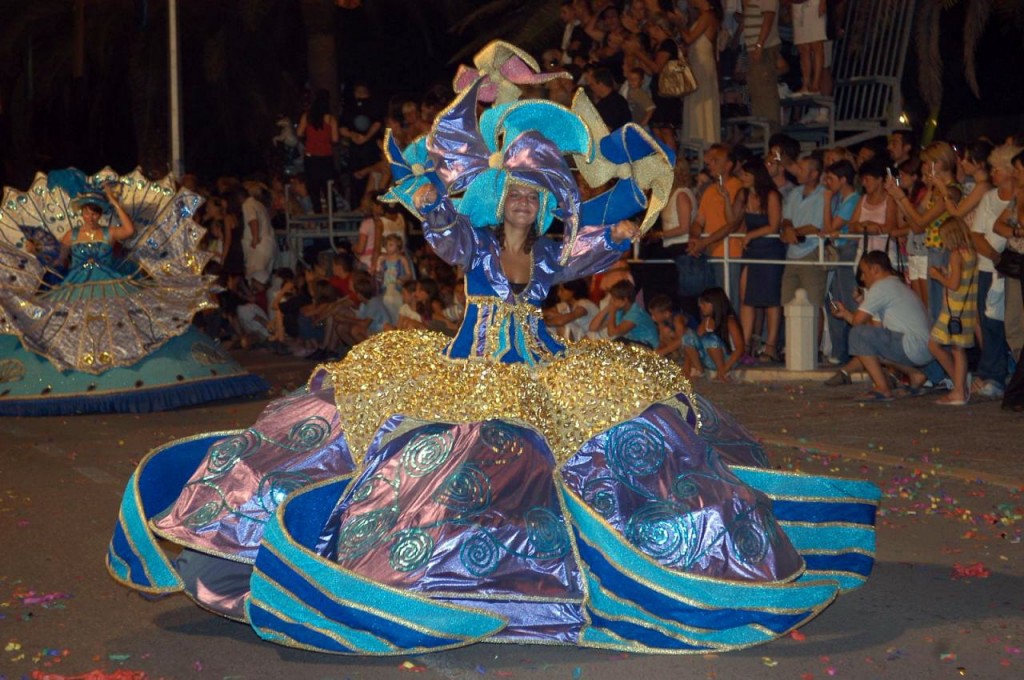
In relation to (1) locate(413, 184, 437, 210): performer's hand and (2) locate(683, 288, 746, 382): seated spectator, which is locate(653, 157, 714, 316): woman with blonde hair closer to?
(2) locate(683, 288, 746, 382): seated spectator

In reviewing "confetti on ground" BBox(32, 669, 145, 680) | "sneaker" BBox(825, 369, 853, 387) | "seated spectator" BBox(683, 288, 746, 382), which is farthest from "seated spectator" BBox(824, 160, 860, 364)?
"confetti on ground" BBox(32, 669, 145, 680)

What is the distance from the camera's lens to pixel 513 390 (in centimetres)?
497

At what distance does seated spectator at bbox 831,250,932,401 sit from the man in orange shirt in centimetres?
171

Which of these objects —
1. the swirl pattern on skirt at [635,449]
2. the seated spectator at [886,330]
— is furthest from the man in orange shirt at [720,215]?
the swirl pattern on skirt at [635,449]

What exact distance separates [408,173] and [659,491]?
5.67 ft

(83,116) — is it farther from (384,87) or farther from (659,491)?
(659,491)

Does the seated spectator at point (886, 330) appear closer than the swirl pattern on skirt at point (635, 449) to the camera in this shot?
No

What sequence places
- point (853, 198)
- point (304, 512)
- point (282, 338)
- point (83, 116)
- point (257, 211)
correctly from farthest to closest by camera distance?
point (83, 116), point (257, 211), point (282, 338), point (853, 198), point (304, 512)

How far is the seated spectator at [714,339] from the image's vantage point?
37.1 feet

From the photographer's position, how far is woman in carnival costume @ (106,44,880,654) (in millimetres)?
4500

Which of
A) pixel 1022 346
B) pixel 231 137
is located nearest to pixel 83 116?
pixel 231 137

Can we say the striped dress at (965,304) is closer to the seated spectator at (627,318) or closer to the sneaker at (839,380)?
the sneaker at (839,380)

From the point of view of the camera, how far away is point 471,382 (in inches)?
197

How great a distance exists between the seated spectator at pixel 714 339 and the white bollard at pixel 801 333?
39cm
